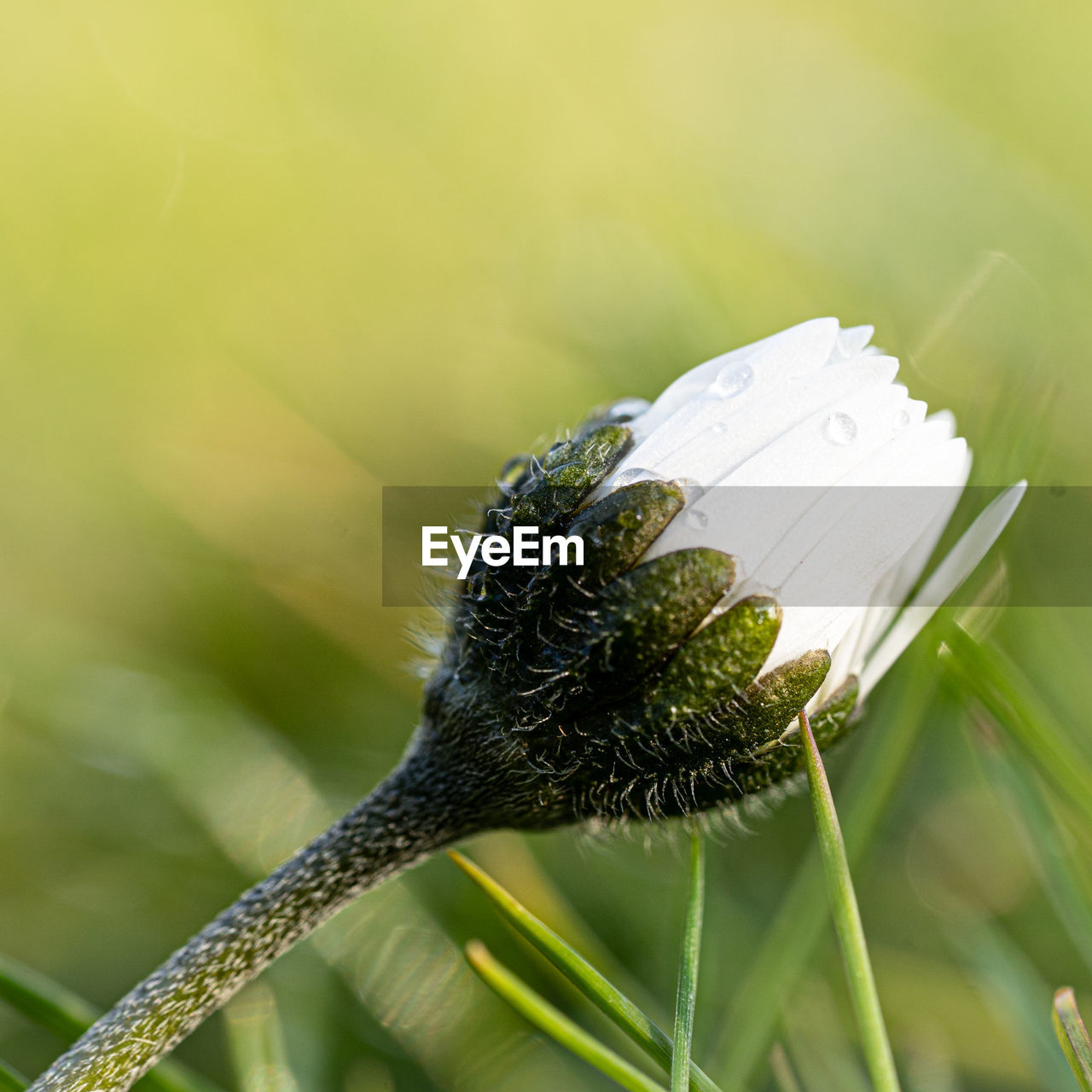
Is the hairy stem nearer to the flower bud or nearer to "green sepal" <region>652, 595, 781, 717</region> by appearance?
the flower bud

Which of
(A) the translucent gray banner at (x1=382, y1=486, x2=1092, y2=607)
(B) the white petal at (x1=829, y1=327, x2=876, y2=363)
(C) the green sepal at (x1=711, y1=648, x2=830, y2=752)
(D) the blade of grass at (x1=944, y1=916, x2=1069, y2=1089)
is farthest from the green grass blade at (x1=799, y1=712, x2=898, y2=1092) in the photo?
(D) the blade of grass at (x1=944, y1=916, x2=1069, y2=1089)

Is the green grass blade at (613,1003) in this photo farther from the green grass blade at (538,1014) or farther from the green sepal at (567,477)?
the green sepal at (567,477)

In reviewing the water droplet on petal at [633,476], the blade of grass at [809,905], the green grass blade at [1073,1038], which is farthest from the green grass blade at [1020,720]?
the water droplet on petal at [633,476]

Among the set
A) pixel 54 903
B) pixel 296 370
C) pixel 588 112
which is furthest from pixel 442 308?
pixel 54 903

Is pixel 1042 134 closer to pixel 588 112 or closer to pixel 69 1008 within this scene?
pixel 588 112

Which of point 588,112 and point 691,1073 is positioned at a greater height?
point 588,112

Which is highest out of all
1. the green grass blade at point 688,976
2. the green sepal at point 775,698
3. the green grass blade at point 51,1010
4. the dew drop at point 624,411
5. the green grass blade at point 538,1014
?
the dew drop at point 624,411
